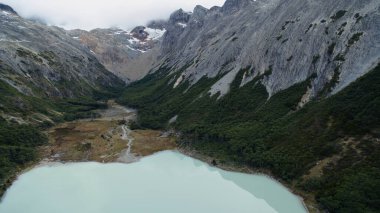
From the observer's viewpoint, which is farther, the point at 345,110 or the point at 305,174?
the point at 345,110

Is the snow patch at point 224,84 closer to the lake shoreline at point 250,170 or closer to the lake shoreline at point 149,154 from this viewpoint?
the lake shoreline at point 149,154

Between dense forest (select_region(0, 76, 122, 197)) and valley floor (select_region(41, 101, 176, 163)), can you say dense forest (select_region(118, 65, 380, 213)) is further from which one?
dense forest (select_region(0, 76, 122, 197))

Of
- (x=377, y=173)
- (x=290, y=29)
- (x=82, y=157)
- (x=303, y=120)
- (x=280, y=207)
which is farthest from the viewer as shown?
(x=290, y=29)

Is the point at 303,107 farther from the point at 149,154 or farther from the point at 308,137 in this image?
the point at 149,154

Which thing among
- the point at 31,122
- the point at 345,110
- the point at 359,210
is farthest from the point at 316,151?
the point at 31,122

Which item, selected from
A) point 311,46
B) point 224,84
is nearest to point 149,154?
point 224,84

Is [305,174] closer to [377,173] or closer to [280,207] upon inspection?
[280,207]

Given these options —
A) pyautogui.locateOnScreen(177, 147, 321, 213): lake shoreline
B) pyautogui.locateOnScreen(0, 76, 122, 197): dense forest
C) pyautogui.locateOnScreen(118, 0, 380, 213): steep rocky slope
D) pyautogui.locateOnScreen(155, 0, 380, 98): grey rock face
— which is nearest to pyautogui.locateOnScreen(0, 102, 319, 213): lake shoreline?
pyautogui.locateOnScreen(177, 147, 321, 213): lake shoreline
